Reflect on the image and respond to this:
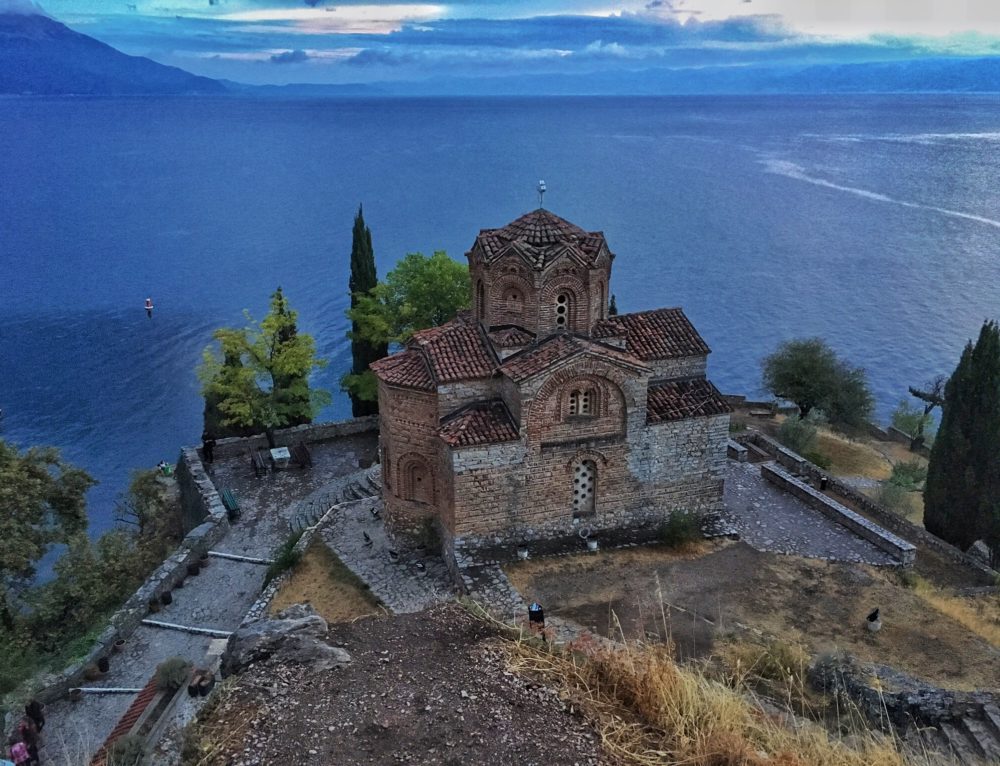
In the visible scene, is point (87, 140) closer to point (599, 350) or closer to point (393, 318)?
point (393, 318)

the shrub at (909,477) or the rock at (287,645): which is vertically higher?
the rock at (287,645)

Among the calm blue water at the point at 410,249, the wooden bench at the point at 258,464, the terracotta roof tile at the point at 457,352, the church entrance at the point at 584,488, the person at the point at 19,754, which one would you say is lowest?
the calm blue water at the point at 410,249

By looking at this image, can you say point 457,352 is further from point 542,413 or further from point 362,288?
point 362,288

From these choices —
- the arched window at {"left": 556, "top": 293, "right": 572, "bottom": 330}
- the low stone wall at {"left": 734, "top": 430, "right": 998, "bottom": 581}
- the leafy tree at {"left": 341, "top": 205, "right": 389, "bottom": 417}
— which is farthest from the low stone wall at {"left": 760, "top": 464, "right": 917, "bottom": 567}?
the leafy tree at {"left": 341, "top": 205, "right": 389, "bottom": 417}

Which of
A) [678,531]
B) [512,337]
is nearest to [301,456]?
[512,337]

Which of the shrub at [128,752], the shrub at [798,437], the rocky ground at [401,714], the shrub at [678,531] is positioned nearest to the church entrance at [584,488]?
the shrub at [678,531]

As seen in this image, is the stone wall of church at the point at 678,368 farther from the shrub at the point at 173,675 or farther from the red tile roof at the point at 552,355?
the shrub at the point at 173,675

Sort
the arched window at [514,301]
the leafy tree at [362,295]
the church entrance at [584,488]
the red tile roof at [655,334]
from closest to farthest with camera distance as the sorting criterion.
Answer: the arched window at [514,301]
the church entrance at [584,488]
the red tile roof at [655,334]
the leafy tree at [362,295]

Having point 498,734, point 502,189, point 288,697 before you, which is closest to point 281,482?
point 288,697
